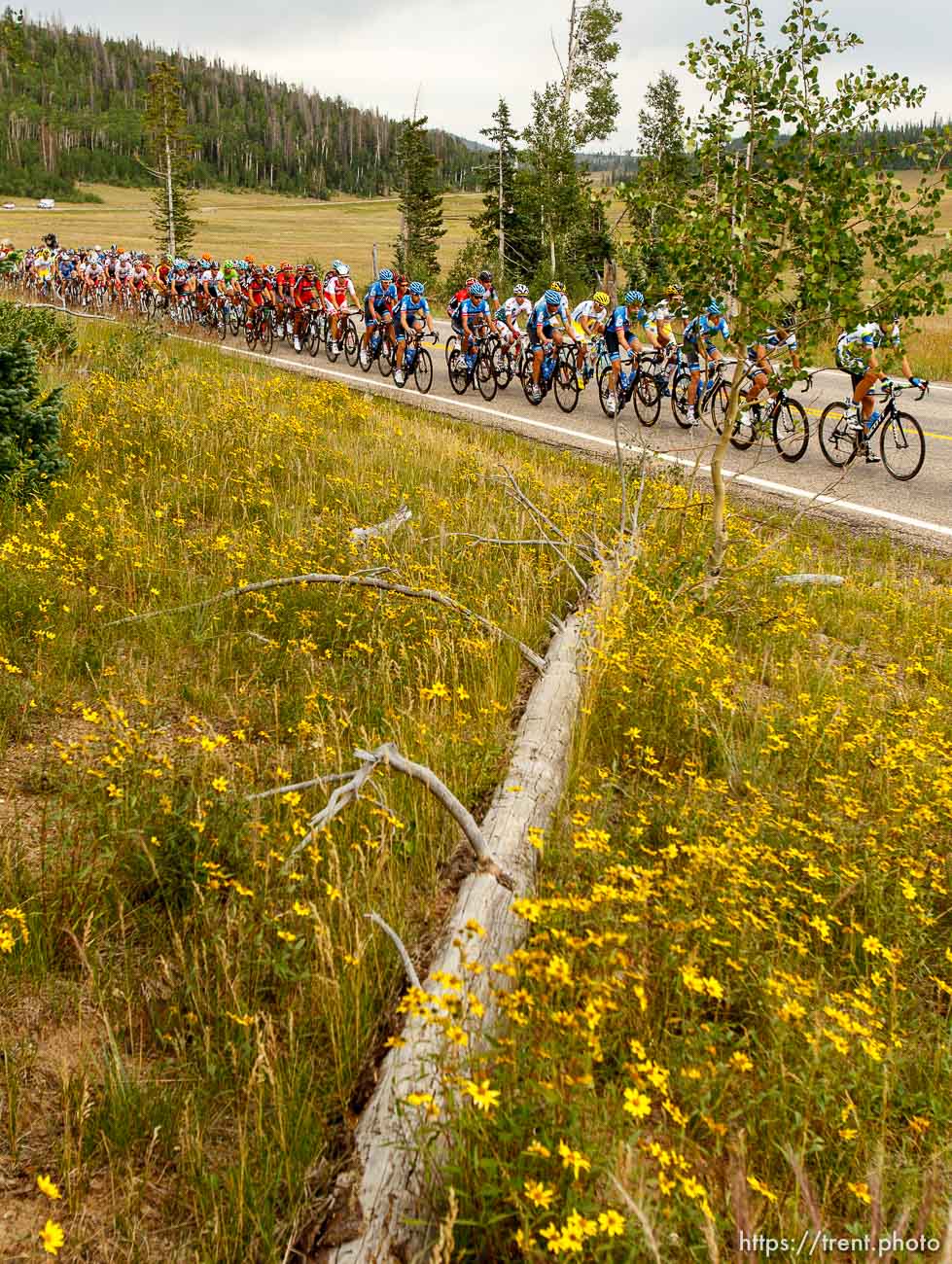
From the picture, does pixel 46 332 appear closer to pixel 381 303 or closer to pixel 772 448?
pixel 381 303

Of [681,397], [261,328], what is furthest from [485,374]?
[261,328]

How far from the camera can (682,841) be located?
355cm

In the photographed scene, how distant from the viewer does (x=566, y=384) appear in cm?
1483

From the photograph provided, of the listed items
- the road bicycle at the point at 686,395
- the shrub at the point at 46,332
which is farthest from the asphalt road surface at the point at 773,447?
the shrub at the point at 46,332

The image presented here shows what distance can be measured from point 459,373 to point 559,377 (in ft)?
7.75

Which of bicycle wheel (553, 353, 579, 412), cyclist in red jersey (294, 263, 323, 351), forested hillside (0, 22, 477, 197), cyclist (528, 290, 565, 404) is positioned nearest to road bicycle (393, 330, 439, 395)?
cyclist (528, 290, 565, 404)

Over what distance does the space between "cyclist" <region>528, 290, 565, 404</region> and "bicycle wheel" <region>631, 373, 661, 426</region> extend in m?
1.73

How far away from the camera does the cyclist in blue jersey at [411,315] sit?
16469 millimetres

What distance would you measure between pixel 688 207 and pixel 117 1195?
609 cm

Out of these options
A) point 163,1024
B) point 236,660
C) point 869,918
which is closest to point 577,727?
point 869,918

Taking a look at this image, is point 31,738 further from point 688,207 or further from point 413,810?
point 688,207

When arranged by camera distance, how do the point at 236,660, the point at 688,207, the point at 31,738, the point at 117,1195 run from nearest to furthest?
the point at 117,1195, the point at 31,738, the point at 236,660, the point at 688,207

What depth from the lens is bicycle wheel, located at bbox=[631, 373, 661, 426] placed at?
13.5 m

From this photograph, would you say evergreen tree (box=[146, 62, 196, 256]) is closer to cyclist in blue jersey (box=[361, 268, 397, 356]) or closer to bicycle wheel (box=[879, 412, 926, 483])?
cyclist in blue jersey (box=[361, 268, 397, 356])
